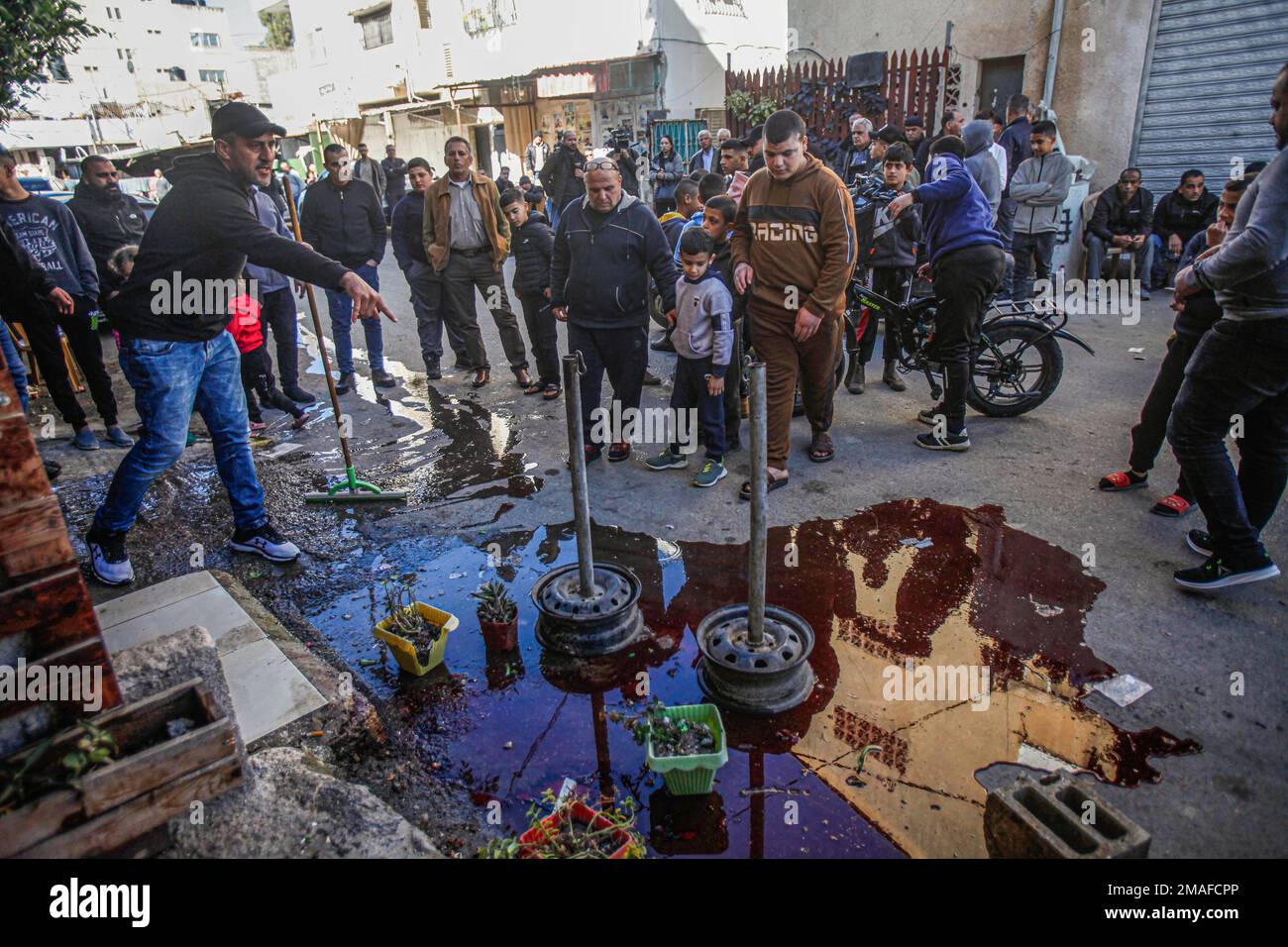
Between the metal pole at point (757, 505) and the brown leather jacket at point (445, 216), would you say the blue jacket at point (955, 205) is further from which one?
the brown leather jacket at point (445, 216)

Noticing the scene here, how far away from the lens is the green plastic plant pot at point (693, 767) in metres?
2.68

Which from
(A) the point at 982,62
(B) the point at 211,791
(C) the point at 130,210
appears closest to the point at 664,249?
(B) the point at 211,791

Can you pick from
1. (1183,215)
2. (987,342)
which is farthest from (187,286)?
(1183,215)

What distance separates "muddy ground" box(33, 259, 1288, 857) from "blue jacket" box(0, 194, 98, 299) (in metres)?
1.45

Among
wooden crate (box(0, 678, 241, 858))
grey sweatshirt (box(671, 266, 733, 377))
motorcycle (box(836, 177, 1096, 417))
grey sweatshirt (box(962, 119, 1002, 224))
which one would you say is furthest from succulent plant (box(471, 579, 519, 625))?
grey sweatshirt (box(962, 119, 1002, 224))

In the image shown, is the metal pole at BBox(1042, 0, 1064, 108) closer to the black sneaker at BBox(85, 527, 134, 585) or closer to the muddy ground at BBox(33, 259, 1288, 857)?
the muddy ground at BBox(33, 259, 1288, 857)

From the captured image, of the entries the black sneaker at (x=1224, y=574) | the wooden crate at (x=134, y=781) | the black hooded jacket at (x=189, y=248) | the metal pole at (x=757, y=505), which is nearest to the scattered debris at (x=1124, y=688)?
the black sneaker at (x=1224, y=574)

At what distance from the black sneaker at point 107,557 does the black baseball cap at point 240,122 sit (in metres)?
2.28

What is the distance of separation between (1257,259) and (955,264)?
90.2 inches

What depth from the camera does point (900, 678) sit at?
338cm

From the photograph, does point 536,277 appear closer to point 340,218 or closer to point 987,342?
point 340,218

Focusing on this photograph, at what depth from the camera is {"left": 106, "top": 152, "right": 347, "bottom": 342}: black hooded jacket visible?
388cm

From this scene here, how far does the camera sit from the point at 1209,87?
1013 centimetres
